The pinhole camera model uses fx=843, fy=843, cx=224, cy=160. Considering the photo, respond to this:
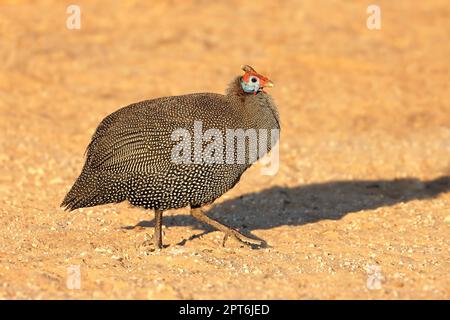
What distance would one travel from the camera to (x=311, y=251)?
6.11 metres

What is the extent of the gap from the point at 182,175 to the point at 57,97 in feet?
15.4

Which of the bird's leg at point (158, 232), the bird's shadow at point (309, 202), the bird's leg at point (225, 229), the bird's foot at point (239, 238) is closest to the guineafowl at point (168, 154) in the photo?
the bird's leg at point (158, 232)

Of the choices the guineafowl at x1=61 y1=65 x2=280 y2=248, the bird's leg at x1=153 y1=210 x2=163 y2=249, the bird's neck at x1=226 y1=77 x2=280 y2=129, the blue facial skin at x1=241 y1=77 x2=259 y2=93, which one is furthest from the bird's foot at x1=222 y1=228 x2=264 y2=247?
the blue facial skin at x1=241 y1=77 x2=259 y2=93

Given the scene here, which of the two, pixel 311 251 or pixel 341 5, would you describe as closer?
pixel 311 251

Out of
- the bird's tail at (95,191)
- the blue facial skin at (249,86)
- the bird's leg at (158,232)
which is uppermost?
the blue facial skin at (249,86)

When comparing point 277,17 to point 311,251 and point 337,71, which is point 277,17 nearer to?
point 337,71

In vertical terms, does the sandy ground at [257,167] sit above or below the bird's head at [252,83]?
below

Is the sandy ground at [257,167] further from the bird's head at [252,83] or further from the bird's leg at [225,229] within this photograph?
the bird's head at [252,83]

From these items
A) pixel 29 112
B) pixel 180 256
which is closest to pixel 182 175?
pixel 180 256

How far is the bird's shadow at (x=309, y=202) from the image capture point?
716 cm

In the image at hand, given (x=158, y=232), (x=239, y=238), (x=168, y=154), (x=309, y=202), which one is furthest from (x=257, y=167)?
(x=168, y=154)

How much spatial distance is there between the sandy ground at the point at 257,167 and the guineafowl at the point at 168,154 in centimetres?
42

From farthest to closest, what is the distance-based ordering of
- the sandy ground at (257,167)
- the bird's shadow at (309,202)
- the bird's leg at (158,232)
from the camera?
the bird's shadow at (309,202) → the bird's leg at (158,232) → the sandy ground at (257,167)

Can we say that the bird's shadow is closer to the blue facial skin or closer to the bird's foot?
the bird's foot
